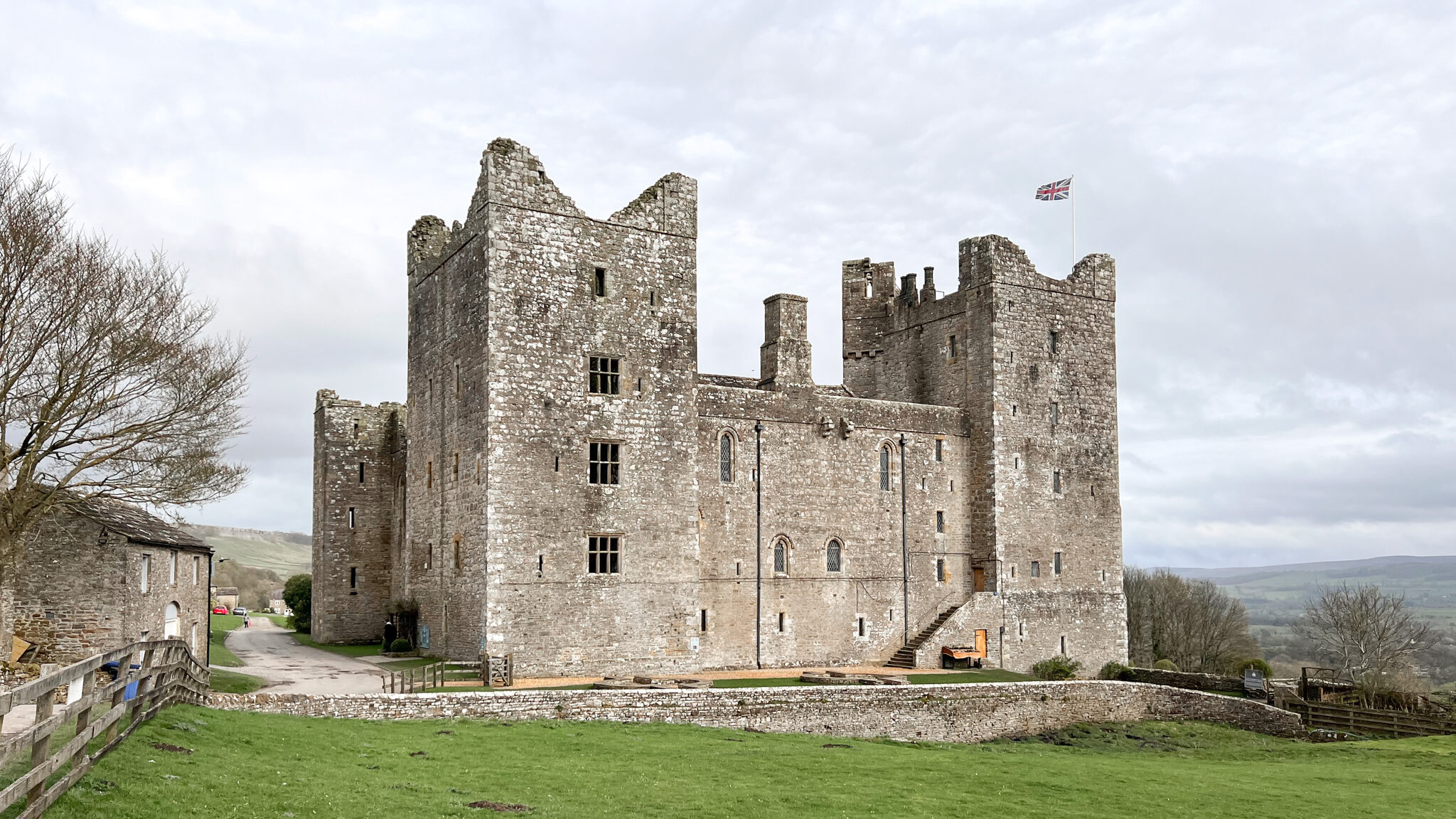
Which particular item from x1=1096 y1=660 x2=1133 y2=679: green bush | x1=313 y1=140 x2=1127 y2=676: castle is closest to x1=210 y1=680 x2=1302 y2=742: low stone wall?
x1=1096 y1=660 x2=1133 y2=679: green bush

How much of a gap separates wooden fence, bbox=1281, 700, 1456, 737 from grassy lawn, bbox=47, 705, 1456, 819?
A: 19.0 feet

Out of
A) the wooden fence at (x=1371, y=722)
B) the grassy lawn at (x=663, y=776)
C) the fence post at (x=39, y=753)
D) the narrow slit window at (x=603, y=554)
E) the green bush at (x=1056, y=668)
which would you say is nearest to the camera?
the fence post at (x=39, y=753)

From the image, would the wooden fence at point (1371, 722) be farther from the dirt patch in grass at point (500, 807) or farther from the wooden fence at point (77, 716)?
the wooden fence at point (77, 716)

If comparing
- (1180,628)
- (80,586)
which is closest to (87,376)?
(80,586)

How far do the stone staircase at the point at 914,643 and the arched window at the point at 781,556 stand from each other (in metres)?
5.06

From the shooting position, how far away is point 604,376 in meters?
33.1

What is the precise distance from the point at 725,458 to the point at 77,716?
26.3 m

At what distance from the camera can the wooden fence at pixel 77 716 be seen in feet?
30.8

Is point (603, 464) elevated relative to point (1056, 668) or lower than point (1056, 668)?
elevated

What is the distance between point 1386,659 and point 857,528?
36814 millimetres

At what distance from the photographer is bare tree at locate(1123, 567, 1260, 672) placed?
63.0 meters

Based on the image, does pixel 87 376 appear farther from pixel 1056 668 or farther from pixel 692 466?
pixel 1056 668

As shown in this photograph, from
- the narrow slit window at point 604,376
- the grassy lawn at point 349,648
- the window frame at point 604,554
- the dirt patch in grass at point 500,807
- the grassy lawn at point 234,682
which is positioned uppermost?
the narrow slit window at point 604,376

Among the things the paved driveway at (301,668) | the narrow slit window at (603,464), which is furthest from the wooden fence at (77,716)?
the narrow slit window at (603,464)
